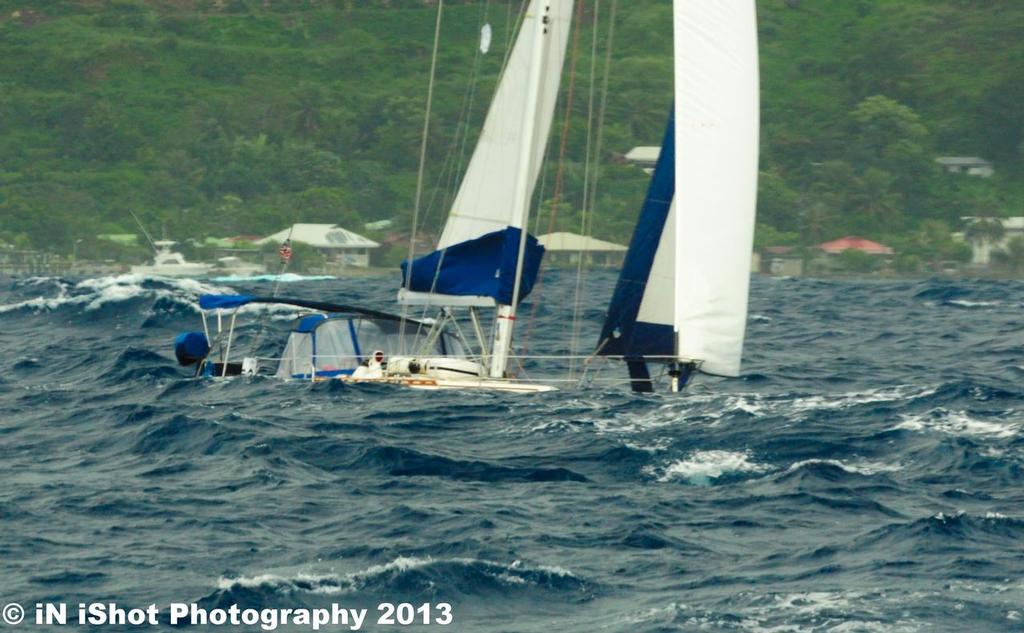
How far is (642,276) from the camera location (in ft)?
87.6

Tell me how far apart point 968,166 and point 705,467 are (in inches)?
6301

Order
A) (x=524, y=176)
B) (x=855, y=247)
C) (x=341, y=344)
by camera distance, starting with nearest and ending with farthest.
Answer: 1. (x=524, y=176)
2. (x=341, y=344)
3. (x=855, y=247)

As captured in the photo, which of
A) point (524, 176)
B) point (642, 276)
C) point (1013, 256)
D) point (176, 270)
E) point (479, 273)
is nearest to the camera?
point (642, 276)

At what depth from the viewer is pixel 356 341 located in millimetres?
30562

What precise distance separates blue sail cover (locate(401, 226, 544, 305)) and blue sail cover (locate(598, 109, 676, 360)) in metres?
2.19

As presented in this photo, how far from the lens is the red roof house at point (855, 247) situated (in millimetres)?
147375

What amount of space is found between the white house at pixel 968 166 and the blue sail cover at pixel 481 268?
150134 millimetres

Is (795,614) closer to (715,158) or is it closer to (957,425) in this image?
(957,425)

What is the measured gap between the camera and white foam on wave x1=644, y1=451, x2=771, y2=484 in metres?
20.4

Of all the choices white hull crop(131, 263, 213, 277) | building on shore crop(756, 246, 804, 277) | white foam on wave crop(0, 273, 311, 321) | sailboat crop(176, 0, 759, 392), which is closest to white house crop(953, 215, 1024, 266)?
building on shore crop(756, 246, 804, 277)

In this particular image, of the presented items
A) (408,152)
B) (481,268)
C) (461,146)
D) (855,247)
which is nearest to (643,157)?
(408,152)

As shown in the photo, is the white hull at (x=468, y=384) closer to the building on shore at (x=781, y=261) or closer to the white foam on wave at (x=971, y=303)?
the white foam on wave at (x=971, y=303)

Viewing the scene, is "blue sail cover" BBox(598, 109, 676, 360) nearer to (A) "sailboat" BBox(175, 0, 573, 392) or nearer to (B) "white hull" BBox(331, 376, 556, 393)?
(B) "white hull" BBox(331, 376, 556, 393)

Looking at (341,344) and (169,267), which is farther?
(169,267)
